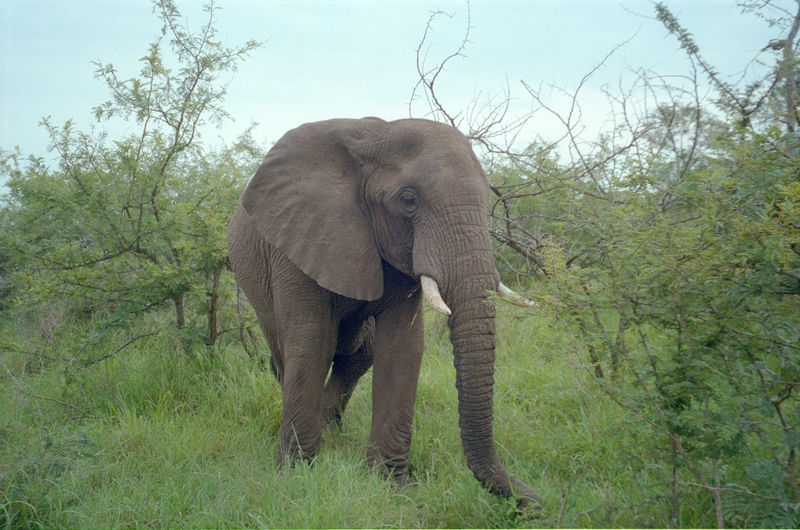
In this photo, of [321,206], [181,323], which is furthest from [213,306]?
[321,206]

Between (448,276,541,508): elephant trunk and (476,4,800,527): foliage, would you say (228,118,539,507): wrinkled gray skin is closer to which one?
(448,276,541,508): elephant trunk

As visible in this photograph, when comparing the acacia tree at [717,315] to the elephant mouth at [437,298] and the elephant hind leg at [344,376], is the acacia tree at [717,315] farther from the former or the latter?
the elephant hind leg at [344,376]

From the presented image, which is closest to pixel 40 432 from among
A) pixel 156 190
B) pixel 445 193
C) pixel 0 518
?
pixel 0 518

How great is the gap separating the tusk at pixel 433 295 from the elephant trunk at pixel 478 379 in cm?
12

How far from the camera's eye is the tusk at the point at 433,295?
11.9 feet

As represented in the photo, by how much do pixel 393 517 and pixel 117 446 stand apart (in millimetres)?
2211

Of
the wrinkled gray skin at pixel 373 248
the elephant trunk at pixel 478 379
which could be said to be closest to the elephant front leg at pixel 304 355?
the wrinkled gray skin at pixel 373 248

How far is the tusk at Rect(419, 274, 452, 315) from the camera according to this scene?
363cm

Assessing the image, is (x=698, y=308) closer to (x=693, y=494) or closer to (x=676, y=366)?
(x=676, y=366)

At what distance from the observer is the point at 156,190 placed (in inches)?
254

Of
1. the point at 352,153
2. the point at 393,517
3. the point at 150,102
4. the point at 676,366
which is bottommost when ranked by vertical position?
the point at 393,517

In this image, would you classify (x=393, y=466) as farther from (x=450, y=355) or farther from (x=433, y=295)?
(x=450, y=355)

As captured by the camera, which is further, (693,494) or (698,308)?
(693,494)

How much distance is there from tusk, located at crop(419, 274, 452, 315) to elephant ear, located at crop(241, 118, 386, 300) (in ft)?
1.88
